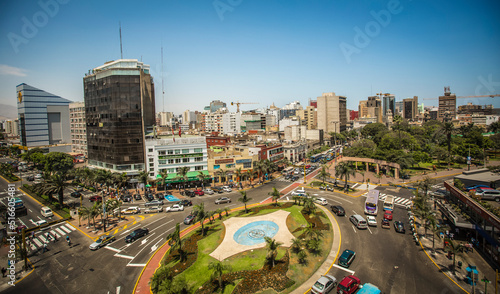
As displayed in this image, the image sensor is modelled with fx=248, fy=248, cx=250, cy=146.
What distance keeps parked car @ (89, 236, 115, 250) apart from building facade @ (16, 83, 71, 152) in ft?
372

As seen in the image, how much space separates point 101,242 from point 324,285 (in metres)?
35.8

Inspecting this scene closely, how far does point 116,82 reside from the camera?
76938mm

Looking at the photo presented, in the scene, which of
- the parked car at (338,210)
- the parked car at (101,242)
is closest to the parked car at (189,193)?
the parked car at (101,242)

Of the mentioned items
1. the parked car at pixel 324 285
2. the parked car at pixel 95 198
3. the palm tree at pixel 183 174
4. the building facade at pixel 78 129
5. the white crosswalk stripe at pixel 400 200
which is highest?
the building facade at pixel 78 129

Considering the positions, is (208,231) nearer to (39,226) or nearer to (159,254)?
(159,254)

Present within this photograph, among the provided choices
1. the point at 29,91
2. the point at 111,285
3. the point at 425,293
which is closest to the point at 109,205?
the point at 111,285

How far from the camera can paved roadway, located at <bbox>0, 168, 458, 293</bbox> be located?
29.3 metres

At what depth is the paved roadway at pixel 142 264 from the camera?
29.3m

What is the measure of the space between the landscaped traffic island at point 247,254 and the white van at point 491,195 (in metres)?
25.2

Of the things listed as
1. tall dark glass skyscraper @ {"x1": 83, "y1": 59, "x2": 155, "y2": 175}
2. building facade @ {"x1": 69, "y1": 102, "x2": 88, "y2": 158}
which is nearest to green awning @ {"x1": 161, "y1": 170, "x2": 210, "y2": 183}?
tall dark glass skyscraper @ {"x1": 83, "y1": 59, "x2": 155, "y2": 175}

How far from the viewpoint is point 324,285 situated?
27.0 meters

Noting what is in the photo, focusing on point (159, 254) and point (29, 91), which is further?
point (29, 91)

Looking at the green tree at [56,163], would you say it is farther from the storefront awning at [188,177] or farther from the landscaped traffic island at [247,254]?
the landscaped traffic island at [247,254]

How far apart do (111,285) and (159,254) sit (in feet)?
25.4
